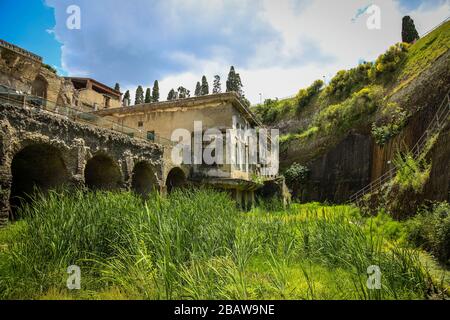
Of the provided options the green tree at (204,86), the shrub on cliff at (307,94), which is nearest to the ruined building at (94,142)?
the shrub on cliff at (307,94)

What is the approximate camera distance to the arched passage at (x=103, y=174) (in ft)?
47.5

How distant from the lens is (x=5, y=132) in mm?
9461

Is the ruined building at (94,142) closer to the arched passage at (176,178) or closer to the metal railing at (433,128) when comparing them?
the arched passage at (176,178)

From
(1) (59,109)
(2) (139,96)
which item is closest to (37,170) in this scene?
(1) (59,109)

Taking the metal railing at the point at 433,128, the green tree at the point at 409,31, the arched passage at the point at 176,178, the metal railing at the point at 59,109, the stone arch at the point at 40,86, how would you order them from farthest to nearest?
the green tree at the point at 409,31
the stone arch at the point at 40,86
the arched passage at the point at 176,178
the metal railing at the point at 433,128
the metal railing at the point at 59,109

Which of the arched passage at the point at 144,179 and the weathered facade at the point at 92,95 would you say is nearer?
the arched passage at the point at 144,179

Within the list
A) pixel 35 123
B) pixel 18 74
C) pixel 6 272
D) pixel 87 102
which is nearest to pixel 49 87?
pixel 18 74

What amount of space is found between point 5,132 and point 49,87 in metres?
22.4

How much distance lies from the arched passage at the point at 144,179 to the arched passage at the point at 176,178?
196 cm

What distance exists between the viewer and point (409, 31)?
33594mm

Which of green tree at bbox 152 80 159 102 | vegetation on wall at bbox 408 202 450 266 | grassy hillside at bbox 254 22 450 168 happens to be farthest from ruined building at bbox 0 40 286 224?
green tree at bbox 152 80 159 102

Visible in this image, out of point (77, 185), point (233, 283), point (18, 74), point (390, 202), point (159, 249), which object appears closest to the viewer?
point (233, 283)

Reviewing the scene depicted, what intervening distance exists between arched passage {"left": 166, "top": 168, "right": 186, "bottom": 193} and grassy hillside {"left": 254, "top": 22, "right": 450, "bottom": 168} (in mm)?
13590
